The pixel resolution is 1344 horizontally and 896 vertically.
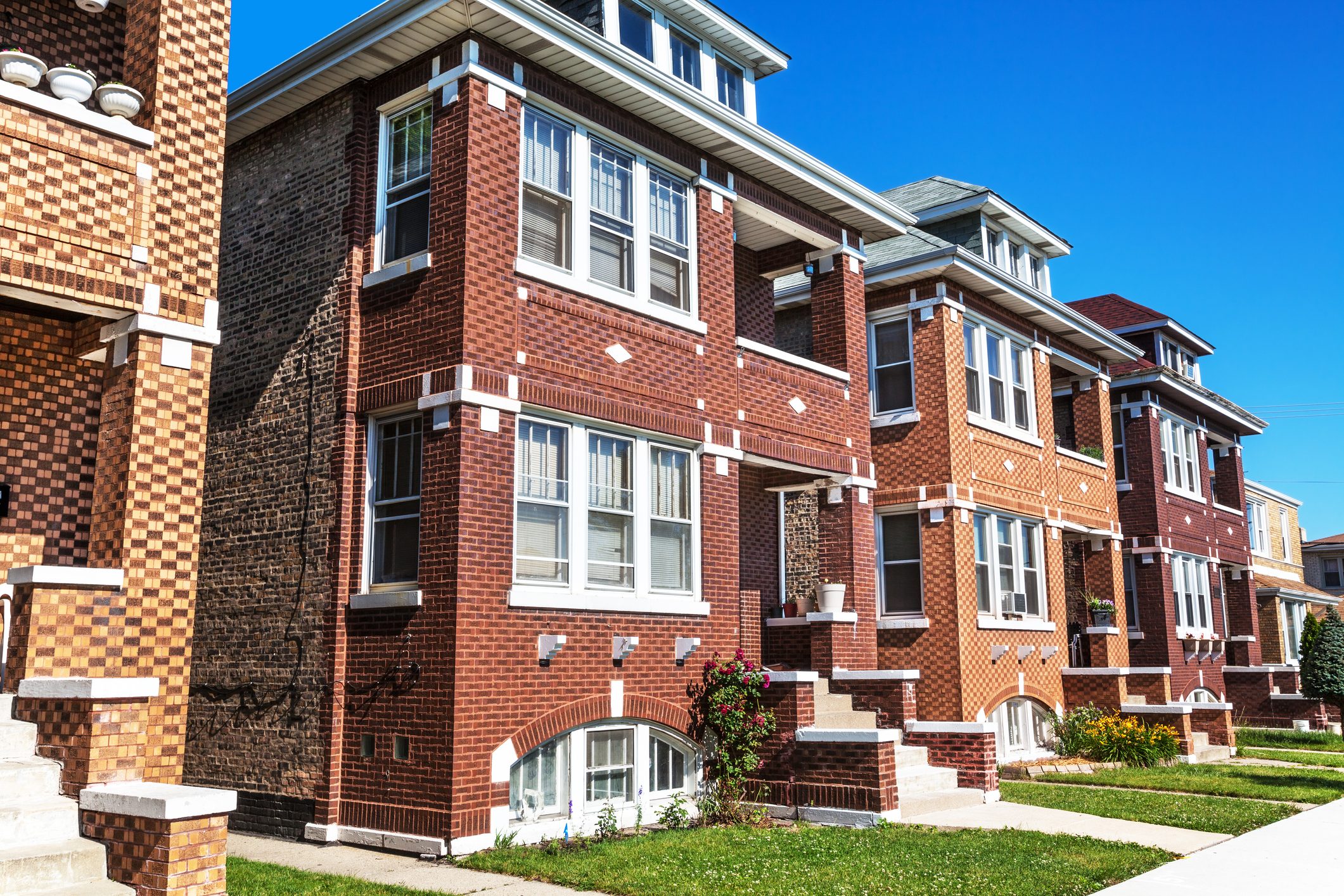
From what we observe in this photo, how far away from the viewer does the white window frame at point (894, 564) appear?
63.0 ft

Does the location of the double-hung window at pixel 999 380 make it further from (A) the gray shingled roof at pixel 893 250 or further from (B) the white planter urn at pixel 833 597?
(B) the white planter urn at pixel 833 597

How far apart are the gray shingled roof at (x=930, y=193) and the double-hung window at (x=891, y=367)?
3.41 meters

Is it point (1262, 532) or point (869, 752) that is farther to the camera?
point (1262, 532)

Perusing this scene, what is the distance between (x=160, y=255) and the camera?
29.1 feet

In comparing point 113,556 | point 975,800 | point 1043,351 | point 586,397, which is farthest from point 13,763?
point 1043,351

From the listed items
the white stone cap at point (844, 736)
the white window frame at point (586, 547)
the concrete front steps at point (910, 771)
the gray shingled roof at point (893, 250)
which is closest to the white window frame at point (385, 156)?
the white window frame at point (586, 547)

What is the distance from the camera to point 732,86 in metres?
16.9

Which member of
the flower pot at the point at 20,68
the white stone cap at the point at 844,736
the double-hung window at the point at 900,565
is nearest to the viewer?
the flower pot at the point at 20,68

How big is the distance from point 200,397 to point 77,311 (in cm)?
113

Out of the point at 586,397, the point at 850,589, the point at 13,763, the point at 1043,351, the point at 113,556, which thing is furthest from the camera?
the point at 1043,351

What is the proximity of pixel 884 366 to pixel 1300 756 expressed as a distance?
39.3 ft

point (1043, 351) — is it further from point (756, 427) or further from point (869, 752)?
point (869, 752)

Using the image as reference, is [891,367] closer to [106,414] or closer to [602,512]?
[602,512]

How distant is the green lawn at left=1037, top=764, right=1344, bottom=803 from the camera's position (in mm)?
16156
